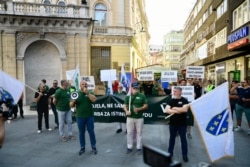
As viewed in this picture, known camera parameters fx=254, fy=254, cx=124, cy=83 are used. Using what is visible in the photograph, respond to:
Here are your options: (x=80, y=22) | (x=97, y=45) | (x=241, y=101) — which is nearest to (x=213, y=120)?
(x=241, y=101)

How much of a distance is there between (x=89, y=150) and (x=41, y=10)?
14136mm

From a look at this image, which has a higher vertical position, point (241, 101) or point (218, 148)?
point (241, 101)

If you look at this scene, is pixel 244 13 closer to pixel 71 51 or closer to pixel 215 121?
pixel 71 51

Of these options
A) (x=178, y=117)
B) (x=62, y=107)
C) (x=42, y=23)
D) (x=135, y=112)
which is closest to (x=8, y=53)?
(x=42, y=23)

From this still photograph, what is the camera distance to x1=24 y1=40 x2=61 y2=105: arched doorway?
18.6 m

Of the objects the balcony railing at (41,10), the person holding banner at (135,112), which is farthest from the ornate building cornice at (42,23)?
the person holding banner at (135,112)

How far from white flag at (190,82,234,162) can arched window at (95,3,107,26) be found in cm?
1904

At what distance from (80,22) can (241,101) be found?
1334 cm

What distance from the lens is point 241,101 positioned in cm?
905

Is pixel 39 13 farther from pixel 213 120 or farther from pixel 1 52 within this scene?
pixel 213 120

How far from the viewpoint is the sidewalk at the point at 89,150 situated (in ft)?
20.1

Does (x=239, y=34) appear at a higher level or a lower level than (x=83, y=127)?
higher

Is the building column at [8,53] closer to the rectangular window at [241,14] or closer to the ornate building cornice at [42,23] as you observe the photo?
the ornate building cornice at [42,23]

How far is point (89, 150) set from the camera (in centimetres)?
714
